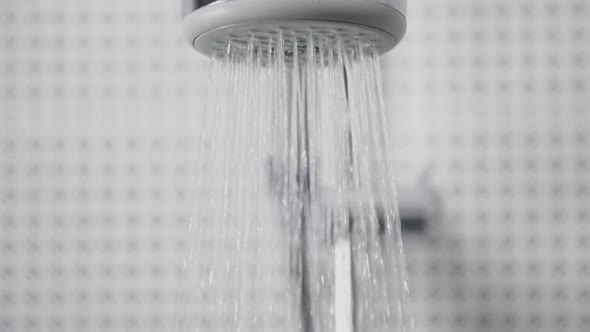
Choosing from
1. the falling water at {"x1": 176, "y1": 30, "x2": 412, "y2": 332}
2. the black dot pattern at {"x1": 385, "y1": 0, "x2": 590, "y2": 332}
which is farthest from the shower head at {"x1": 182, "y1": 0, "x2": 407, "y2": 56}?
the black dot pattern at {"x1": 385, "y1": 0, "x2": 590, "y2": 332}

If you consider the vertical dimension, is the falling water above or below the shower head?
below

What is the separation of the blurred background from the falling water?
47 mm

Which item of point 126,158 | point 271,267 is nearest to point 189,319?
point 271,267

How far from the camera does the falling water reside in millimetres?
670

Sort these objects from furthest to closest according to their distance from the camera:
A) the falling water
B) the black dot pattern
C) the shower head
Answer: the black dot pattern < the falling water < the shower head

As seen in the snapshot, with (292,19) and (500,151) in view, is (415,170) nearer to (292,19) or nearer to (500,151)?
(500,151)

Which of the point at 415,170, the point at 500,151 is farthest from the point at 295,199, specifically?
the point at 500,151

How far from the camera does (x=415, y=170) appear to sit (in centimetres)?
95

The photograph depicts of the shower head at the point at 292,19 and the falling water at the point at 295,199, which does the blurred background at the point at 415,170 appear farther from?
the shower head at the point at 292,19

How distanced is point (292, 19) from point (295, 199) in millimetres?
318

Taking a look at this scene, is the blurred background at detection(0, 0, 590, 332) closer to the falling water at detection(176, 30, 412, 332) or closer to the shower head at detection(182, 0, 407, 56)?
the falling water at detection(176, 30, 412, 332)

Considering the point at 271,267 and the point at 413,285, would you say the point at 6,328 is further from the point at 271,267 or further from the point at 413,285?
the point at 413,285

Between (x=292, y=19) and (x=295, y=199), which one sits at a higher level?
(x=292, y=19)

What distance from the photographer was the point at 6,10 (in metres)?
1.00
